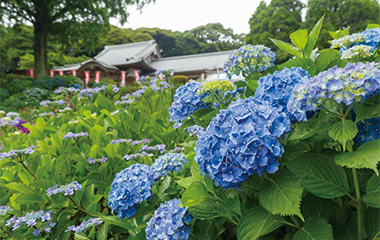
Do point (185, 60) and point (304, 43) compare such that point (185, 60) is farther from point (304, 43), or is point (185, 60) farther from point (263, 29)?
point (304, 43)

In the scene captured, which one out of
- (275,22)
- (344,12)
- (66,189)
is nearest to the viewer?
(66,189)

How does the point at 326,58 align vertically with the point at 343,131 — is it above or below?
above

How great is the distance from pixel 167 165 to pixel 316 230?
0.78 metres

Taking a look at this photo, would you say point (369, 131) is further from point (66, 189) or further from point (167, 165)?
point (66, 189)

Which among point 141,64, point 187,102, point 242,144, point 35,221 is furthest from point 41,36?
point 242,144

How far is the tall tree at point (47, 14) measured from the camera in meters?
13.9

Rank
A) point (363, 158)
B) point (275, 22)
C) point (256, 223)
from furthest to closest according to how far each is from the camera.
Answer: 1. point (275, 22)
2. point (256, 223)
3. point (363, 158)

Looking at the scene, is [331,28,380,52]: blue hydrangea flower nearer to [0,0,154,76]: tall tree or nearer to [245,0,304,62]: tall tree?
[0,0,154,76]: tall tree

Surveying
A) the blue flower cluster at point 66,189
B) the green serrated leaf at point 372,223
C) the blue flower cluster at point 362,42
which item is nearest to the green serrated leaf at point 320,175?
the green serrated leaf at point 372,223

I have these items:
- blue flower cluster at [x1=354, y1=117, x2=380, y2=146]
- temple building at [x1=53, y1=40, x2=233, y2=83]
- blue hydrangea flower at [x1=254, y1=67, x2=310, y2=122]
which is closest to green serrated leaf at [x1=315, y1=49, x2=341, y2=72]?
blue hydrangea flower at [x1=254, y1=67, x2=310, y2=122]

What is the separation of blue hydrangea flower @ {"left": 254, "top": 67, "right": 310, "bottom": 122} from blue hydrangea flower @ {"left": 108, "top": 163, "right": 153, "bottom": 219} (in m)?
Answer: 0.70

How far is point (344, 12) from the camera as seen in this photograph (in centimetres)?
2069

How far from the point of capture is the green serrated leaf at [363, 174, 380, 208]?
2.56 ft

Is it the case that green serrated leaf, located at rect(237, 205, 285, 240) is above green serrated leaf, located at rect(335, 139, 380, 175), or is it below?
below
